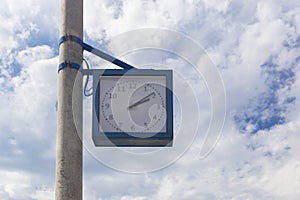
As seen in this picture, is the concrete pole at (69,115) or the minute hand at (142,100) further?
the minute hand at (142,100)

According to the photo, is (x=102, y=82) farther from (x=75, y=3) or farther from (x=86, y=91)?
(x=75, y=3)

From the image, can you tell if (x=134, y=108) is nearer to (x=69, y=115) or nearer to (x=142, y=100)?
(x=142, y=100)

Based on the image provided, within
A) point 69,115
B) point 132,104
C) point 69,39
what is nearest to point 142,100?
point 132,104

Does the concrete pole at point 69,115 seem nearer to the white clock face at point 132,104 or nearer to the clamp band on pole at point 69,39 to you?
the clamp band on pole at point 69,39

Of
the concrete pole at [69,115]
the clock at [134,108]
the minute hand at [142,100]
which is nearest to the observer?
the concrete pole at [69,115]

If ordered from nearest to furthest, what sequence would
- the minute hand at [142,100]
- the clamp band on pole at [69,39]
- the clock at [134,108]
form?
the clock at [134,108] < the minute hand at [142,100] < the clamp band on pole at [69,39]

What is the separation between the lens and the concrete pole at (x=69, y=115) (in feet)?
25.4

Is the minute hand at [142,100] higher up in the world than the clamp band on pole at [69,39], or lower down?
lower down

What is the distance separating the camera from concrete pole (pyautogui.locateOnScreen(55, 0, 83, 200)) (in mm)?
7754

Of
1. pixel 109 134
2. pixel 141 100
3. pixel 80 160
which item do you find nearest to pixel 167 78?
pixel 141 100

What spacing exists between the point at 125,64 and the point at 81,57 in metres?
0.66

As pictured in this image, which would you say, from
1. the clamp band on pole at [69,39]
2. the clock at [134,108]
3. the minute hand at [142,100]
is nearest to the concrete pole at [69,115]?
the clamp band on pole at [69,39]

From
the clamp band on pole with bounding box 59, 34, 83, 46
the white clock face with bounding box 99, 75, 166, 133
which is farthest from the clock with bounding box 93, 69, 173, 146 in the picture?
the clamp band on pole with bounding box 59, 34, 83, 46

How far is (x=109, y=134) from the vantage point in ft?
26.1
